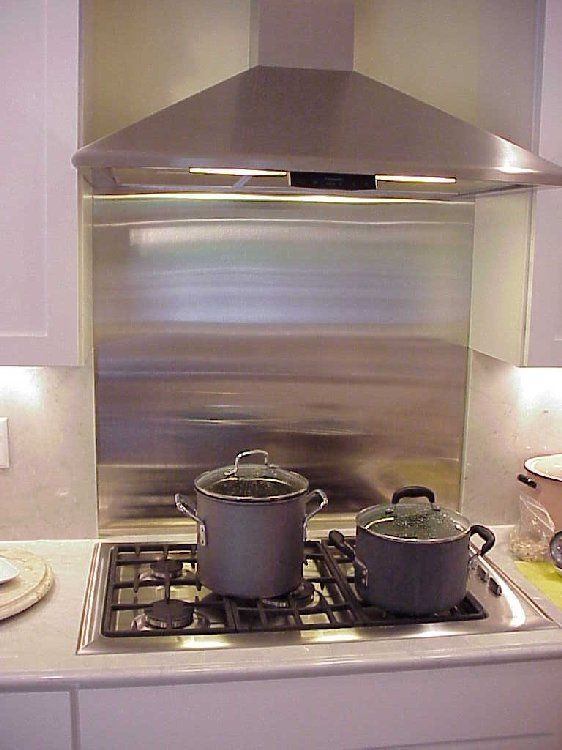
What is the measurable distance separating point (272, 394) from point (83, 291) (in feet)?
1.92

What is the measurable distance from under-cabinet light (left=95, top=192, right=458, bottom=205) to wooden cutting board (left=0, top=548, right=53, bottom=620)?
862mm

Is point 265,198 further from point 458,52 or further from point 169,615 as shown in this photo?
point 169,615

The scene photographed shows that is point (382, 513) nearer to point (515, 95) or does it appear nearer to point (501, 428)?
point (501, 428)

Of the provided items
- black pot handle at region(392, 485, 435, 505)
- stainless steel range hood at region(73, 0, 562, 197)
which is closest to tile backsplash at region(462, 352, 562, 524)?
black pot handle at region(392, 485, 435, 505)

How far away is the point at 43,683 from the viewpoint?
155 centimetres

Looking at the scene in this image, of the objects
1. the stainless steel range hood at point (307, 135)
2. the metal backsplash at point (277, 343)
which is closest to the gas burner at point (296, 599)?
the metal backsplash at point (277, 343)

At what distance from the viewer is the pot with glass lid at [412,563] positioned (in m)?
1.73

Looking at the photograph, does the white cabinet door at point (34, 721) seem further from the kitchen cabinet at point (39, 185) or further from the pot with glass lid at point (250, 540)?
the kitchen cabinet at point (39, 185)

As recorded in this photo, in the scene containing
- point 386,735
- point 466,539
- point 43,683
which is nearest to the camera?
point 43,683

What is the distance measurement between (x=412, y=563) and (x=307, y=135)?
0.84 m

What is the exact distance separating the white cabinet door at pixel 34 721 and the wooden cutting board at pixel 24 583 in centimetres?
22

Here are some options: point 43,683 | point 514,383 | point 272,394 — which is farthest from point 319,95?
point 43,683

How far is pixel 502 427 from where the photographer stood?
2.33m

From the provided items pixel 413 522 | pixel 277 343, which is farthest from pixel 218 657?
pixel 277 343
